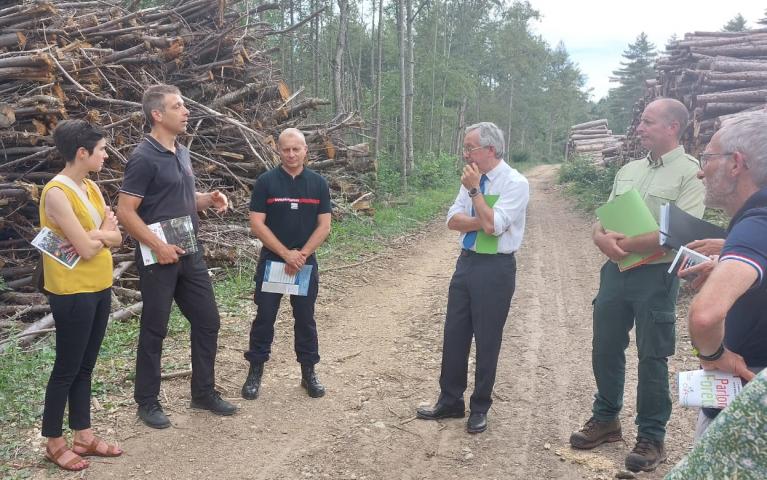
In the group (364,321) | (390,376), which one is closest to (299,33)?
(364,321)

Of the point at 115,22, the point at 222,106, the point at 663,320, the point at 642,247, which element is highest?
the point at 115,22

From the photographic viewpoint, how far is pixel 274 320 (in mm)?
4555

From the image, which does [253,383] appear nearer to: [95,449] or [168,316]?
[168,316]

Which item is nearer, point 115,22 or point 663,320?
point 663,320

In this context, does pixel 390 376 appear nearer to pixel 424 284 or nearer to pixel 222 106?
pixel 424 284

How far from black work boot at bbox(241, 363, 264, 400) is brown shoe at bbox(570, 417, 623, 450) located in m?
2.31

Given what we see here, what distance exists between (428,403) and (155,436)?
76.9 inches

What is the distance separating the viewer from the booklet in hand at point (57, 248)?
10.7 feet

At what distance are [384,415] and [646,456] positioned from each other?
1.75 metres

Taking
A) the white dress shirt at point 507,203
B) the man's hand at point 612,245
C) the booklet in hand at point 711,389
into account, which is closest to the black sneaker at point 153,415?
the white dress shirt at point 507,203

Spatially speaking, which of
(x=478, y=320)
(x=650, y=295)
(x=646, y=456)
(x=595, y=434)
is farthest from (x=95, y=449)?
(x=650, y=295)

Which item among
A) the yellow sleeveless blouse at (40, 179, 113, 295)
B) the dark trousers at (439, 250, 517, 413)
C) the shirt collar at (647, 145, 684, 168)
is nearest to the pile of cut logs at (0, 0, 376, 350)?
the yellow sleeveless blouse at (40, 179, 113, 295)

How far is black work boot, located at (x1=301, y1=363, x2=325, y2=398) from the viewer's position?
4.64 m

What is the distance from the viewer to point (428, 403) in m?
4.57
